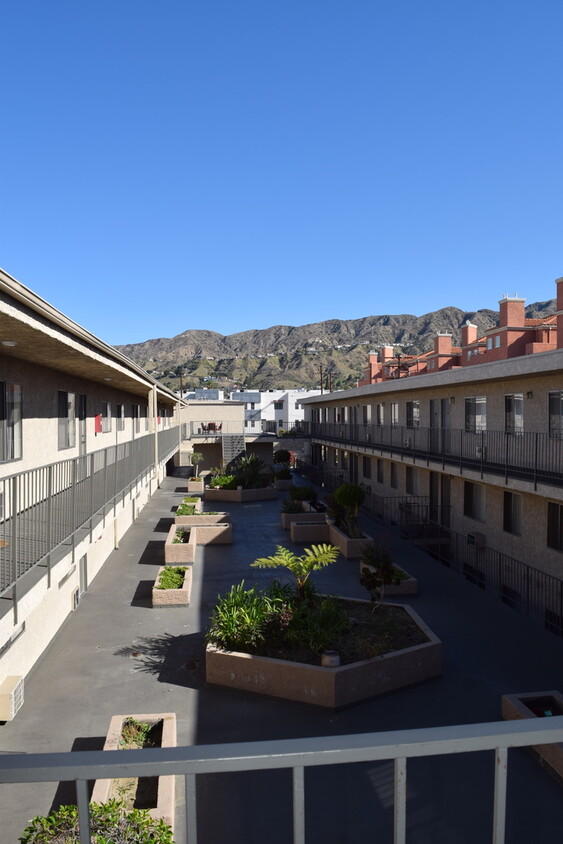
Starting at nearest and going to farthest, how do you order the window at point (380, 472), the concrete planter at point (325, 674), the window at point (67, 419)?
the concrete planter at point (325, 674), the window at point (67, 419), the window at point (380, 472)

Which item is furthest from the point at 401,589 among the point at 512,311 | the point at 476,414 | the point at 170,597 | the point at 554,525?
the point at 512,311

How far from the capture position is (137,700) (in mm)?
9500

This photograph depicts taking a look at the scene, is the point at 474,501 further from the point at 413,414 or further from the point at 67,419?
the point at 67,419

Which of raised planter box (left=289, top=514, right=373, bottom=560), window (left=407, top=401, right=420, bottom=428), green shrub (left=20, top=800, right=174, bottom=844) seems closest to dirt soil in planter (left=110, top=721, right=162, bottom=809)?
green shrub (left=20, top=800, right=174, bottom=844)

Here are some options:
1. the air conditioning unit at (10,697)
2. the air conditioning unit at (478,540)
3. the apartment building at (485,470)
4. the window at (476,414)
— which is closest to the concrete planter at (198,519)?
the apartment building at (485,470)

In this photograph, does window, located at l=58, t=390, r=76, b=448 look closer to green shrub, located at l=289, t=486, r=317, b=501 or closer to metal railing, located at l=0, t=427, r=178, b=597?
metal railing, located at l=0, t=427, r=178, b=597

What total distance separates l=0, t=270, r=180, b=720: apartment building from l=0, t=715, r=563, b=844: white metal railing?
15.2 ft

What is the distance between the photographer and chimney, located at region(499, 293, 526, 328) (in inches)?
1445

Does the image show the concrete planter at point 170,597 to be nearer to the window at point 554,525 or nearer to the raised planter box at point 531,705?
the raised planter box at point 531,705

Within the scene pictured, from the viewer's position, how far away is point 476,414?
19.6 meters

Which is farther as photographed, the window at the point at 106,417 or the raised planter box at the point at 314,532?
the raised planter box at the point at 314,532

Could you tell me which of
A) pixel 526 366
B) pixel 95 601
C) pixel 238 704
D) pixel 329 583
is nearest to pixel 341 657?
pixel 238 704

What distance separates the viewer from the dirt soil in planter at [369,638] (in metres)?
10.0

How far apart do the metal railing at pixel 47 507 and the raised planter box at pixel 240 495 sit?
16201mm
